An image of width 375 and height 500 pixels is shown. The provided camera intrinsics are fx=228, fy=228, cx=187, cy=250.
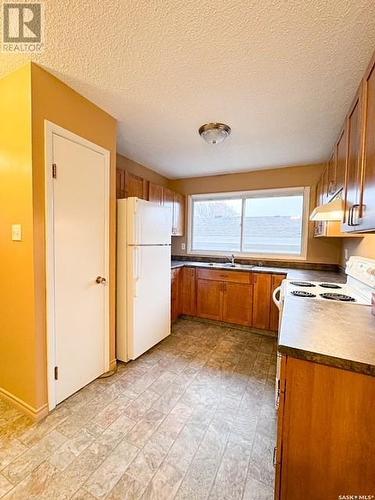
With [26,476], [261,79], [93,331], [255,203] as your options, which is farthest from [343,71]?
[26,476]

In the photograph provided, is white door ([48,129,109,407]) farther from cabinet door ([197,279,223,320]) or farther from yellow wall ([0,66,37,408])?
cabinet door ([197,279,223,320])

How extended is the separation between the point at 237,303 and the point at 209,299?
43cm

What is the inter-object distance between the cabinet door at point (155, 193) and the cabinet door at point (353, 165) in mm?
2226

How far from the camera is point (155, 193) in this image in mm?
3381

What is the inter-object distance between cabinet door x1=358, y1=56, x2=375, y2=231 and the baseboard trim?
2288 mm

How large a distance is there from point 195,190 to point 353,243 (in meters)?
2.58

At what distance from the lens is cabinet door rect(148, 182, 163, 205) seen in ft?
10.7

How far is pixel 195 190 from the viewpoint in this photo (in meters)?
4.19

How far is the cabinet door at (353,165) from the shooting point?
1294 millimetres

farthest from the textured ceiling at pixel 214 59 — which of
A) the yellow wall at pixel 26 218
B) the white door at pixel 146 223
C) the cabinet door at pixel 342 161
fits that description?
the white door at pixel 146 223

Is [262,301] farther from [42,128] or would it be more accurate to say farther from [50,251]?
[42,128]

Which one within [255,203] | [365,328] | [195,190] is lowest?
[365,328]

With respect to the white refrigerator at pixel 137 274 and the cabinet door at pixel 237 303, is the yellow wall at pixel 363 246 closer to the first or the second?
the cabinet door at pixel 237 303

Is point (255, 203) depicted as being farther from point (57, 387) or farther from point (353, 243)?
point (57, 387)
